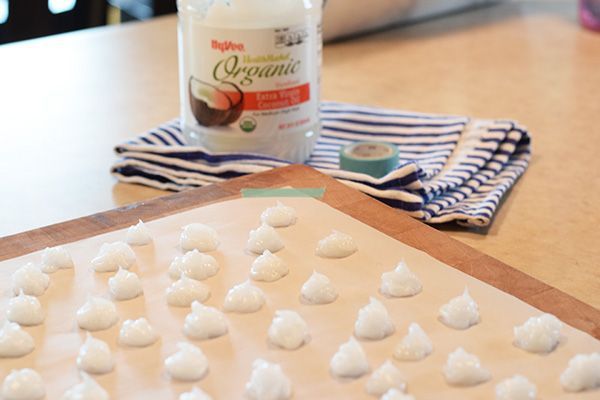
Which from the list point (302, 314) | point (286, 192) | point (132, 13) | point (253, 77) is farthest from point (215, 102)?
point (132, 13)

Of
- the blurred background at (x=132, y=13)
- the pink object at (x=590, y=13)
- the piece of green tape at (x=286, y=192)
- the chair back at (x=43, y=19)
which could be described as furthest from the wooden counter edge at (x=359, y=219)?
the chair back at (x=43, y=19)

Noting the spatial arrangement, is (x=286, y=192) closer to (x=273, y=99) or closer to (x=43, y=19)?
(x=273, y=99)

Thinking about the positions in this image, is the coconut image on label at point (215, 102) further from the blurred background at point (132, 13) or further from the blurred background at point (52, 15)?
the blurred background at point (52, 15)

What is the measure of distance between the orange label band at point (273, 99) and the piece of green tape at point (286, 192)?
133 millimetres

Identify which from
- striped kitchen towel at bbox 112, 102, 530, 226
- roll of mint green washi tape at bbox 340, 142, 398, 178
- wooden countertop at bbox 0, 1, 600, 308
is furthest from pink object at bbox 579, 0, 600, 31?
roll of mint green washi tape at bbox 340, 142, 398, 178

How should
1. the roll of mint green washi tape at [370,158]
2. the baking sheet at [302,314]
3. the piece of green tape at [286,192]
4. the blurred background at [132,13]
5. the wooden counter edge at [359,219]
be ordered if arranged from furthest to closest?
the blurred background at [132,13]
the roll of mint green washi tape at [370,158]
the piece of green tape at [286,192]
the wooden counter edge at [359,219]
the baking sheet at [302,314]

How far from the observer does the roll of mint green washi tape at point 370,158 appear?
1264 mm

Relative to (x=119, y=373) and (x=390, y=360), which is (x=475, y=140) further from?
(x=119, y=373)

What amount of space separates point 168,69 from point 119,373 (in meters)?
1.03

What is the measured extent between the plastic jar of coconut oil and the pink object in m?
0.91

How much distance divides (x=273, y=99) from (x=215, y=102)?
0.08 m

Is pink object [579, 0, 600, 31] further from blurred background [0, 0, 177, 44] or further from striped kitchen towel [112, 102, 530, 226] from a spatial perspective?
blurred background [0, 0, 177, 44]

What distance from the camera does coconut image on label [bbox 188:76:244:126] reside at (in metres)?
1.25

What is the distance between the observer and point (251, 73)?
4.04 ft
